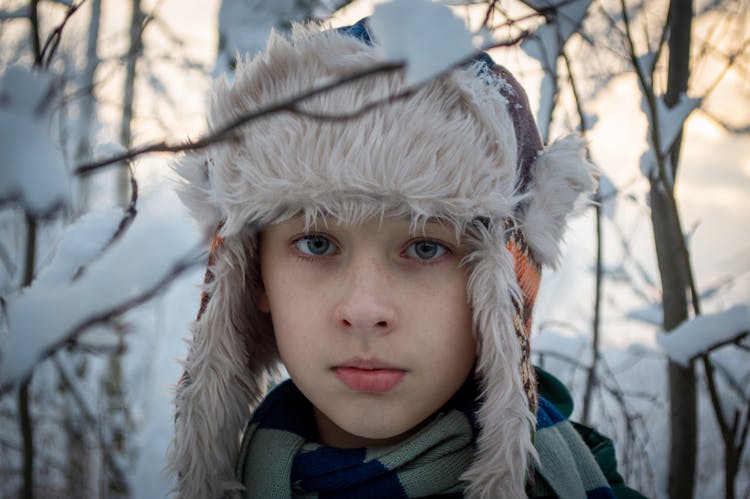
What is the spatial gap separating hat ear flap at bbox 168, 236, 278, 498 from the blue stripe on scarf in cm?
16

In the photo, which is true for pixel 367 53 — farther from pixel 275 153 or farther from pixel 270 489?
pixel 270 489

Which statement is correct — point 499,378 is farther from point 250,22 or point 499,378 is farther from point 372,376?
point 250,22

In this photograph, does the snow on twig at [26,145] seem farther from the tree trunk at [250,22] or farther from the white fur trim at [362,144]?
the tree trunk at [250,22]

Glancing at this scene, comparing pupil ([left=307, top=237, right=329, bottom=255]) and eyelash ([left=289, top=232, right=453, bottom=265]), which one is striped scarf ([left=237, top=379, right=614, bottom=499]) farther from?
pupil ([left=307, top=237, right=329, bottom=255])

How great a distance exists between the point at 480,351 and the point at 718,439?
2.35 m

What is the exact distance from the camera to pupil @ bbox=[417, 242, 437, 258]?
1.08 metres

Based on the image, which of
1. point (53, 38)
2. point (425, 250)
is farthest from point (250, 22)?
point (53, 38)

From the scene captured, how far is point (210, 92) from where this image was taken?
1.12 metres

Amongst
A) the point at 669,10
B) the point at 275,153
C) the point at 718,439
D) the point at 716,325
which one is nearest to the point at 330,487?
the point at 275,153

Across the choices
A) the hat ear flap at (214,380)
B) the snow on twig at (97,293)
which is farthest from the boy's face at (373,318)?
the snow on twig at (97,293)

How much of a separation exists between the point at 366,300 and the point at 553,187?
0.48 metres

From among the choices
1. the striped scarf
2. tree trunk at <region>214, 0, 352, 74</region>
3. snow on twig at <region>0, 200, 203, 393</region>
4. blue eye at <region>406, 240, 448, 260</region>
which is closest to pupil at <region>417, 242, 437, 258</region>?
blue eye at <region>406, 240, 448, 260</region>

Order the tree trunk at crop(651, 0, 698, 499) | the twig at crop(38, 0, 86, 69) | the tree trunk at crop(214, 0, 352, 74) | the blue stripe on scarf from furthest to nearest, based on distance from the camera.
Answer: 1. the tree trunk at crop(214, 0, 352, 74)
2. the tree trunk at crop(651, 0, 698, 499)
3. the blue stripe on scarf
4. the twig at crop(38, 0, 86, 69)

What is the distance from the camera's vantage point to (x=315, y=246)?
1105 mm
